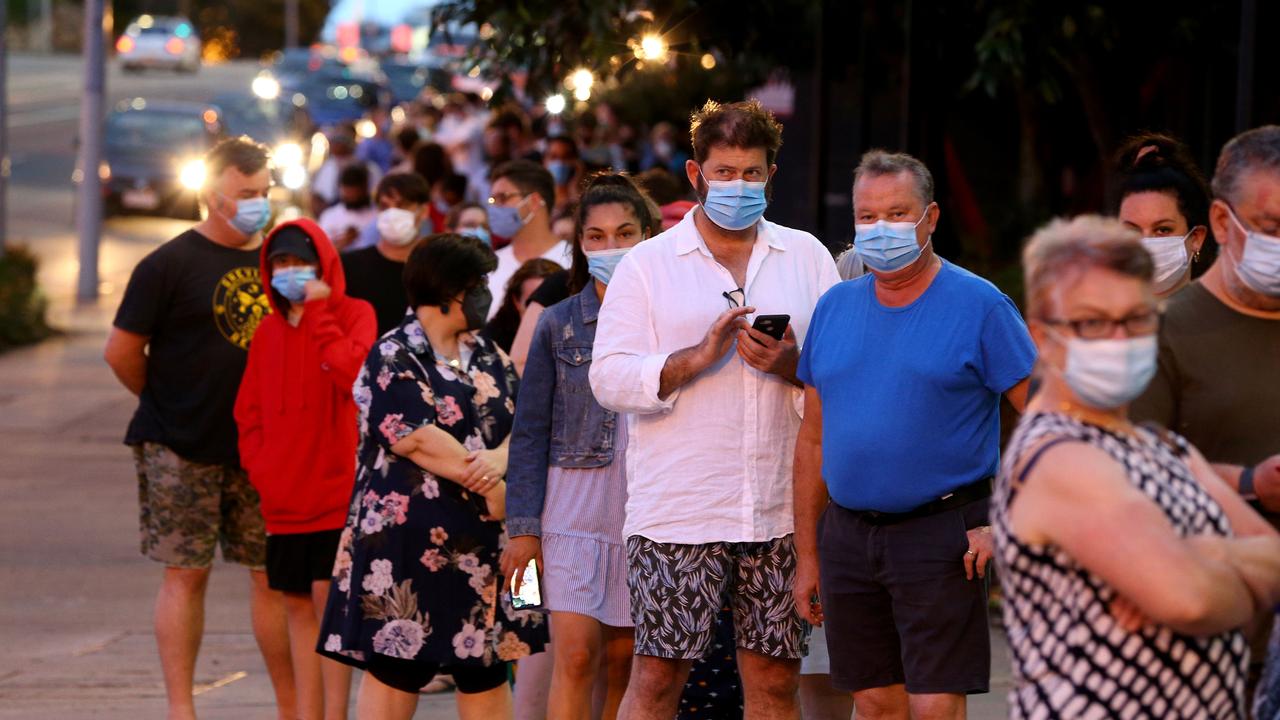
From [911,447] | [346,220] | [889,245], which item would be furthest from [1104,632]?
[346,220]

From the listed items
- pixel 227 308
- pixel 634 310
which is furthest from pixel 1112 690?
pixel 227 308

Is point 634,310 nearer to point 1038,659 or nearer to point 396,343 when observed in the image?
point 396,343

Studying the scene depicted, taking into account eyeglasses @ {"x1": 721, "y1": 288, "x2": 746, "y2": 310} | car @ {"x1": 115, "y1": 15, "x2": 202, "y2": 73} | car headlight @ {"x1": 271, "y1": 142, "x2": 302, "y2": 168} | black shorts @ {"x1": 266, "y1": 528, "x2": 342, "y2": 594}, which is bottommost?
black shorts @ {"x1": 266, "y1": 528, "x2": 342, "y2": 594}

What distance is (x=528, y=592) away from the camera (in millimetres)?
5742

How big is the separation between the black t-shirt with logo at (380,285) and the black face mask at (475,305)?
7.22 ft

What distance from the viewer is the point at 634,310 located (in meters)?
5.39

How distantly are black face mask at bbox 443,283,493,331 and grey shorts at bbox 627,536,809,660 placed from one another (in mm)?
935

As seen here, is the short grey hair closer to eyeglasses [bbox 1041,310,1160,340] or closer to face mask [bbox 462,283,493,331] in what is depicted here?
face mask [bbox 462,283,493,331]

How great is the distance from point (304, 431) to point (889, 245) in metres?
2.44

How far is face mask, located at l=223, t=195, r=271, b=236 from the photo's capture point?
6957 mm

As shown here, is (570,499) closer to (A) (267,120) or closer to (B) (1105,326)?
(B) (1105,326)

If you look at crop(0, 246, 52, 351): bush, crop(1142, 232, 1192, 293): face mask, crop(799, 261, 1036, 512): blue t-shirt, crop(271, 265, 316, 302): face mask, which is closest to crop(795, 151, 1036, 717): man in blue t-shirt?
crop(799, 261, 1036, 512): blue t-shirt

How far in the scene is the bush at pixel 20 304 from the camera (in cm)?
1745

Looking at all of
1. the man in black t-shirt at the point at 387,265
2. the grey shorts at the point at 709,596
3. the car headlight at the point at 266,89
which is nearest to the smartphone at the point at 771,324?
the grey shorts at the point at 709,596
